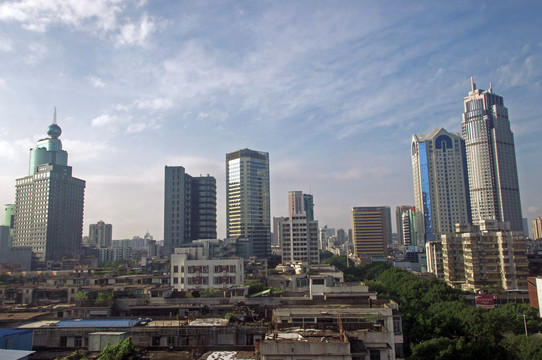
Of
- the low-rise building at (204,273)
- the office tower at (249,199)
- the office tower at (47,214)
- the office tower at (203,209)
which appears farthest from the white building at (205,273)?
the office tower at (47,214)

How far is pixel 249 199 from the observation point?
181m

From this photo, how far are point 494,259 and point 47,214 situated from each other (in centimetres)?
16232

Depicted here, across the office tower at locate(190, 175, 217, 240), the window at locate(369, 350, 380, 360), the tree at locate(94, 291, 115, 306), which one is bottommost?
the window at locate(369, 350, 380, 360)

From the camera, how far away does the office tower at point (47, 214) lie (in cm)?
16762

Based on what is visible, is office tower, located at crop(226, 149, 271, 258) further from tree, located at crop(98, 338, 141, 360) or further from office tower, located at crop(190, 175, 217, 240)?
tree, located at crop(98, 338, 141, 360)

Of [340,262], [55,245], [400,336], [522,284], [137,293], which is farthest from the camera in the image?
[55,245]

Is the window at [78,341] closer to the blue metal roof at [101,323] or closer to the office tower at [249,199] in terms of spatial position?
the blue metal roof at [101,323]

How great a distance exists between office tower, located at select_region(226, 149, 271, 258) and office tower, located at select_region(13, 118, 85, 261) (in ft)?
228

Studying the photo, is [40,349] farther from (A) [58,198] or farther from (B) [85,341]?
(A) [58,198]

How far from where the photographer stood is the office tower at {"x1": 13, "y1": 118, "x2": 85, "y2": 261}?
168m

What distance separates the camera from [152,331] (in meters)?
30.1

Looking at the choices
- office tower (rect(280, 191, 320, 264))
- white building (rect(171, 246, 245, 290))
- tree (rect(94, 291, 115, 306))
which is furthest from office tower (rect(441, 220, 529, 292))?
tree (rect(94, 291, 115, 306))

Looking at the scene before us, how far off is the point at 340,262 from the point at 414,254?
29031mm

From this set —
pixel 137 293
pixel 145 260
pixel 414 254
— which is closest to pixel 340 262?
pixel 414 254
